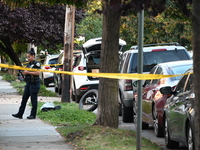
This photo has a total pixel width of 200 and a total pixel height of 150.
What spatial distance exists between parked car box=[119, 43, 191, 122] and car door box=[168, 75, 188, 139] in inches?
190

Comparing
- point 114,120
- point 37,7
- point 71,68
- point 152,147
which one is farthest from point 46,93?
point 152,147

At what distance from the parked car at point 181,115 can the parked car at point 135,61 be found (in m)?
4.24

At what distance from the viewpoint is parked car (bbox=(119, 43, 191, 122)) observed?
1491 cm

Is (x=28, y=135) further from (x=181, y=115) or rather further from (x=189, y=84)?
(x=181, y=115)

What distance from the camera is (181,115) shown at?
345 inches

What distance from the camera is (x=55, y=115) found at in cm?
1483

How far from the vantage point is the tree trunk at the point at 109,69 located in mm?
10484

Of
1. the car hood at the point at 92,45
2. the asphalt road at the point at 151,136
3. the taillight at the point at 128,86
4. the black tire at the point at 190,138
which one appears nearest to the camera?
the black tire at the point at 190,138

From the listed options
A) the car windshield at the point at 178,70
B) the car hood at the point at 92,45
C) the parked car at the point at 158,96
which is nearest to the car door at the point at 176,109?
the parked car at the point at 158,96

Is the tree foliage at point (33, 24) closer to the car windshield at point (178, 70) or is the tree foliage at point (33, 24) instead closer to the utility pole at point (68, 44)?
the utility pole at point (68, 44)

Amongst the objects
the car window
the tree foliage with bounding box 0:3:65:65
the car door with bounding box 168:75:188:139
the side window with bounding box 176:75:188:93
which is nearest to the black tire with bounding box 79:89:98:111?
the side window with bounding box 176:75:188:93

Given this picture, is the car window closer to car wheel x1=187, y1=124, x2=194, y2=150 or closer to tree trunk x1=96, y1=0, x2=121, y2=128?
car wheel x1=187, y1=124, x2=194, y2=150

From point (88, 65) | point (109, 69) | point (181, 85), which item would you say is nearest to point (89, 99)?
point (88, 65)

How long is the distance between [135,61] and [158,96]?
11.7 ft
